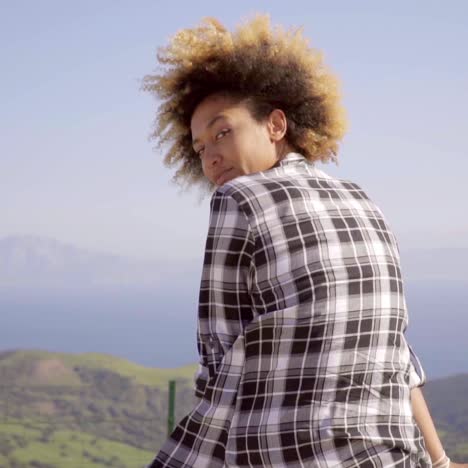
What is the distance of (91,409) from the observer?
92688 mm

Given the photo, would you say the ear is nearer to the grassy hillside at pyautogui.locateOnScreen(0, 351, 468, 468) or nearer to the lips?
the lips

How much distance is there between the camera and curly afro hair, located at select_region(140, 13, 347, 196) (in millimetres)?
2072

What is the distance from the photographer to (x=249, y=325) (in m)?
Result: 1.65

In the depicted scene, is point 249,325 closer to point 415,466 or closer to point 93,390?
point 415,466

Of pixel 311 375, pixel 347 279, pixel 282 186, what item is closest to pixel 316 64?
pixel 282 186

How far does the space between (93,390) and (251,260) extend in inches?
3828

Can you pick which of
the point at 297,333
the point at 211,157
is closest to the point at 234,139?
the point at 211,157

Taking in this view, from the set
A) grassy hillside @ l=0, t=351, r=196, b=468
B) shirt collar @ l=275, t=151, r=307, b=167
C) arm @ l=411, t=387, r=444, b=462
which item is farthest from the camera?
grassy hillside @ l=0, t=351, r=196, b=468

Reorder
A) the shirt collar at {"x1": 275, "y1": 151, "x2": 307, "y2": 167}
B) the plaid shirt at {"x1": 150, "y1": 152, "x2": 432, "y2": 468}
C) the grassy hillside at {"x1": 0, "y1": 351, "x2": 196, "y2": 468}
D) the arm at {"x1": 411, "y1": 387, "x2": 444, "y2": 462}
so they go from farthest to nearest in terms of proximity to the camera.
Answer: the grassy hillside at {"x1": 0, "y1": 351, "x2": 196, "y2": 468}
the arm at {"x1": 411, "y1": 387, "x2": 444, "y2": 462}
the shirt collar at {"x1": 275, "y1": 151, "x2": 307, "y2": 167}
the plaid shirt at {"x1": 150, "y1": 152, "x2": 432, "y2": 468}

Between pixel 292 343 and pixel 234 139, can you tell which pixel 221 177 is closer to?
pixel 234 139

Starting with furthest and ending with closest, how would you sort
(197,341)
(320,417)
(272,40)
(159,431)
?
1. (159,431)
2. (272,40)
3. (197,341)
4. (320,417)

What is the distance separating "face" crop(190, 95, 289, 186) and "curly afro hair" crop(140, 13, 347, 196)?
3cm

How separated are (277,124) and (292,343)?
0.61 meters

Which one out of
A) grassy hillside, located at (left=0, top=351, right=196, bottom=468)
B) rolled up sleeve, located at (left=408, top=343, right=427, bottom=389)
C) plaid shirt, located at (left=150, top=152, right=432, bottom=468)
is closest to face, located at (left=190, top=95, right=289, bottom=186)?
plaid shirt, located at (left=150, top=152, right=432, bottom=468)
